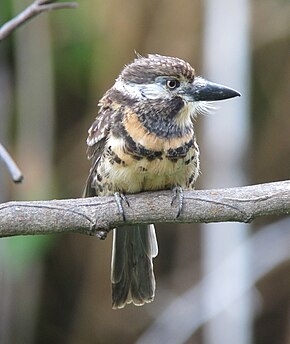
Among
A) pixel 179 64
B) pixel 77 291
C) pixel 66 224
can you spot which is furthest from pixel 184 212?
pixel 77 291

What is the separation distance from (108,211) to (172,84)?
0.45 meters

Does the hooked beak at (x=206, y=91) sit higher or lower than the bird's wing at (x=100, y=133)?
higher

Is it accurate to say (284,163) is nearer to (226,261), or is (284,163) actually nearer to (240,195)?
(226,261)

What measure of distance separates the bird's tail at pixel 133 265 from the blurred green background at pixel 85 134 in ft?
2.73

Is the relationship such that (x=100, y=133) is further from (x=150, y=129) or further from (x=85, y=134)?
(x=85, y=134)

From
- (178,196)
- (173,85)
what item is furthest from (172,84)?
(178,196)

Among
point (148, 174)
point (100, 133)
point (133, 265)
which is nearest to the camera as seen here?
point (148, 174)

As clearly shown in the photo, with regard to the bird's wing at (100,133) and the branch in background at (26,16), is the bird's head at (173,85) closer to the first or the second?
the bird's wing at (100,133)

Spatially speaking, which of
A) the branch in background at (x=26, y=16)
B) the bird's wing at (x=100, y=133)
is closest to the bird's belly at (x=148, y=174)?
the bird's wing at (x=100, y=133)

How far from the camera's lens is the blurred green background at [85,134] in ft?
11.4

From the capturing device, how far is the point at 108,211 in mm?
2094

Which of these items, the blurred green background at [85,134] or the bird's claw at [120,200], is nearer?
the bird's claw at [120,200]

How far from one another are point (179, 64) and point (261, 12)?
4.99 ft

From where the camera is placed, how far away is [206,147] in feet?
10.9
